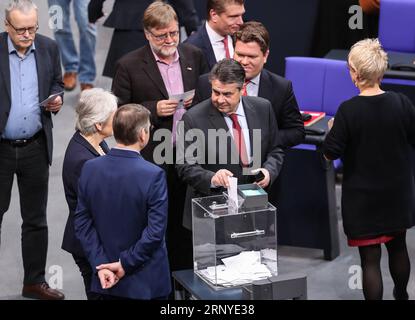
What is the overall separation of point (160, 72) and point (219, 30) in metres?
0.51

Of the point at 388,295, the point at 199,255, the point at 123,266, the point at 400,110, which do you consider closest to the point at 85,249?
the point at 123,266

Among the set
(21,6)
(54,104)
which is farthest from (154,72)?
(21,6)

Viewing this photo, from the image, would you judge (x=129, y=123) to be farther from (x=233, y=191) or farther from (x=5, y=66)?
(x=5, y=66)

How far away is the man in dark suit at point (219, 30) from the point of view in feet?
20.1

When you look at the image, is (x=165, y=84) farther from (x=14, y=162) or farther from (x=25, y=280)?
(x=25, y=280)

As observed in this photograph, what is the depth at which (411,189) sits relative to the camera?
218 inches

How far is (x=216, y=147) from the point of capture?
534cm

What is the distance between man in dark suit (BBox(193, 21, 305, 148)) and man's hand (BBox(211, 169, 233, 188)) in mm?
676

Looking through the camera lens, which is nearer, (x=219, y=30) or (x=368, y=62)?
(x=368, y=62)

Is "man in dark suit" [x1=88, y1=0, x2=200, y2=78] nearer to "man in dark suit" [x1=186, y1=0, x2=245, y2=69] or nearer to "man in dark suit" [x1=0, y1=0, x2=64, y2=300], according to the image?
"man in dark suit" [x1=186, y1=0, x2=245, y2=69]

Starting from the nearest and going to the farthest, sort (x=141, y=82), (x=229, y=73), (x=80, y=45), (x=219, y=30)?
(x=229, y=73)
(x=141, y=82)
(x=219, y=30)
(x=80, y=45)

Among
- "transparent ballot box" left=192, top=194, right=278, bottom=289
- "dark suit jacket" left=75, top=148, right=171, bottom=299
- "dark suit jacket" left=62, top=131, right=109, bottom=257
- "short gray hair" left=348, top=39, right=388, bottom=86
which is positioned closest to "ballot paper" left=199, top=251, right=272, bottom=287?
"transparent ballot box" left=192, top=194, right=278, bottom=289
